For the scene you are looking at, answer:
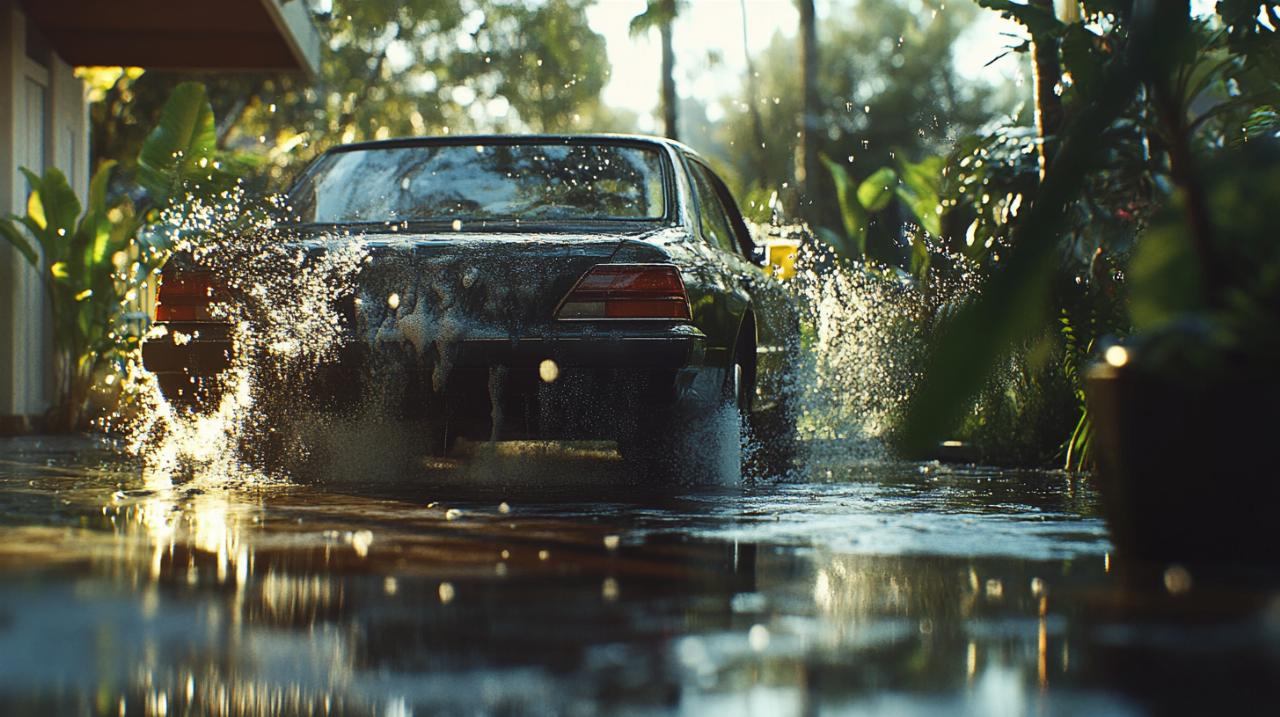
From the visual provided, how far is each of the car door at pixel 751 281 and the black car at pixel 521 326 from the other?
0.36 meters

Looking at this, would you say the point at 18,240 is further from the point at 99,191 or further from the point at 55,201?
the point at 99,191

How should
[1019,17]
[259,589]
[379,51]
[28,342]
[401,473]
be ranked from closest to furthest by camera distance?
[259,589]
[401,473]
[1019,17]
[28,342]
[379,51]

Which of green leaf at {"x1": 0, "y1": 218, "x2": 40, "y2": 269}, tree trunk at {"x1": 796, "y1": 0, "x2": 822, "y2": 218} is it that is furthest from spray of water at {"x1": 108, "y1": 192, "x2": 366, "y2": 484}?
tree trunk at {"x1": 796, "y1": 0, "x2": 822, "y2": 218}

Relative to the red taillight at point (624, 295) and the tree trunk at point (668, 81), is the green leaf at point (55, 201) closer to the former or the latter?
the red taillight at point (624, 295)

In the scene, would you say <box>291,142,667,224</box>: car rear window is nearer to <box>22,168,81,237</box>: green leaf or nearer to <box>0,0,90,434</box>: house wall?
<box>22,168,81,237</box>: green leaf

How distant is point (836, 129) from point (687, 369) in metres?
53.1

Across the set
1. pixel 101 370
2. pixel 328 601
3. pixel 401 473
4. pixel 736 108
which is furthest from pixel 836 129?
pixel 328 601

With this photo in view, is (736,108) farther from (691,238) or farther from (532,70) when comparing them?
(691,238)

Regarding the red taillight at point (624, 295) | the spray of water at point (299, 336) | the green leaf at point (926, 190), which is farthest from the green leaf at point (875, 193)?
the red taillight at point (624, 295)

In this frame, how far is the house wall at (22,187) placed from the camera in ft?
39.8

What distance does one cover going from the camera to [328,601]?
3.85 metres

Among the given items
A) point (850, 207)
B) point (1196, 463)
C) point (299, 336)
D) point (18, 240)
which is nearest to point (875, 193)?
point (850, 207)

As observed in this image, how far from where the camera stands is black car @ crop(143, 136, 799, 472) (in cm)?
642

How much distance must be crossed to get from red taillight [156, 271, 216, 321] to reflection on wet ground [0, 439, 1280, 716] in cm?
74
